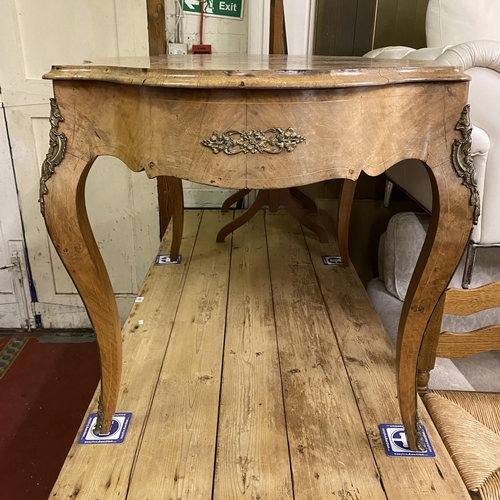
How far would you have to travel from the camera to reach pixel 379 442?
0.90m

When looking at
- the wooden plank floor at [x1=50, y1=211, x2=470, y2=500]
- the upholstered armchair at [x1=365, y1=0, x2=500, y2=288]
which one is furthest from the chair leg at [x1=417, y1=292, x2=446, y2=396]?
the upholstered armchair at [x1=365, y1=0, x2=500, y2=288]

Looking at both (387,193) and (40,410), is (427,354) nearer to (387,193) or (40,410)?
(387,193)

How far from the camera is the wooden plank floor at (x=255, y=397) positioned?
2.67ft

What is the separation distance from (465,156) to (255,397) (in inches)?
24.0

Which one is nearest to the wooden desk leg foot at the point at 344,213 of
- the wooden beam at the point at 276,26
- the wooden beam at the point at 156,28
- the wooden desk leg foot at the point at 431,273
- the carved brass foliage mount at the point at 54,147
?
the wooden beam at the point at 276,26

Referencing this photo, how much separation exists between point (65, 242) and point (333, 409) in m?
0.60

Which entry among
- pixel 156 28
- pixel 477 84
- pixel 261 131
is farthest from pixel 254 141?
pixel 156 28

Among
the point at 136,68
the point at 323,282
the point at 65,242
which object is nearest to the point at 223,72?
the point at 136,68

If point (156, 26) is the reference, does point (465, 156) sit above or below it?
below

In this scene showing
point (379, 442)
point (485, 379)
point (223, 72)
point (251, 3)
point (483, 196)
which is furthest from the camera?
point (251, 3)

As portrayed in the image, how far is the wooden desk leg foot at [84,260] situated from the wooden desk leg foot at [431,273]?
1.69ft

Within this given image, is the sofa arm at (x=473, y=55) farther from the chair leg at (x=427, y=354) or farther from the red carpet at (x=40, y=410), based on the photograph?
the red carpet at (x=40, y=410)

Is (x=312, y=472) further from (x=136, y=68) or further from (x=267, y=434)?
(x=136, y=68)

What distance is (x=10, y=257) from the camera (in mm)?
2207
